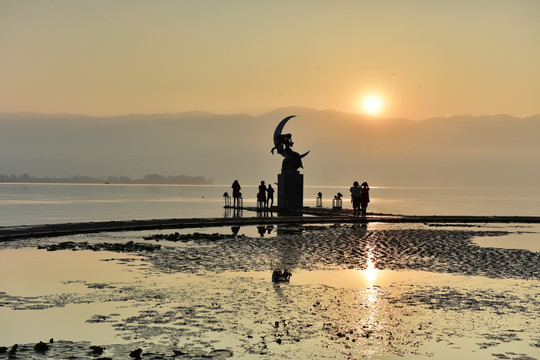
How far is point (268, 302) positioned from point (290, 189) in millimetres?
40597

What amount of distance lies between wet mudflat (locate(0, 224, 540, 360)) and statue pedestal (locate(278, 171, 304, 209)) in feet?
95.9

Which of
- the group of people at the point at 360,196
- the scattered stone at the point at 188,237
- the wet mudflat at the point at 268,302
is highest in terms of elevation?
the group of people at the point at 360,196

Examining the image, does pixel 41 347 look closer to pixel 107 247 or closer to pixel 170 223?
pixel 107 247

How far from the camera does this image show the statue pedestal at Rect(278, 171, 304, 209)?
53.2m

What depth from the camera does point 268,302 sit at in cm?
1305

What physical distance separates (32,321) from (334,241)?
55.5 feet

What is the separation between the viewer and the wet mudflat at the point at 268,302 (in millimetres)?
9836

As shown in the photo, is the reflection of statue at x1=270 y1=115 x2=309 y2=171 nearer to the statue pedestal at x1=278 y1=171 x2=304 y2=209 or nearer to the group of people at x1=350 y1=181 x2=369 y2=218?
the statue pedestal at x1=278 y1=171 x2=304 y2=209

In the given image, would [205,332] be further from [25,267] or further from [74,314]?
[25,267]

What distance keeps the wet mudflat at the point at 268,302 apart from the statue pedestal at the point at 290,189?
29.2m

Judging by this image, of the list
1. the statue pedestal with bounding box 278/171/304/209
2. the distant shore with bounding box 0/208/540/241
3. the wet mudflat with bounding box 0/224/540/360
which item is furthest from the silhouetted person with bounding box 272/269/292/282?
the statue pedestal with bounding box 278/171/304/209

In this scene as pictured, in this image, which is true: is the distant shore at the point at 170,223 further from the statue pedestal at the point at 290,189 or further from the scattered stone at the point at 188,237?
the statue pedestal at the point at 290,189

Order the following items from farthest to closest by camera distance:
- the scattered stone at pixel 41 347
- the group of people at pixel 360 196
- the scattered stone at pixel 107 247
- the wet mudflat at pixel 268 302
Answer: the group of people at pixel 360 196 → the scattered stone at pixel 107 247 → the wet mudflat at pixel 268 302 → the scattered stone at pixel 41 347

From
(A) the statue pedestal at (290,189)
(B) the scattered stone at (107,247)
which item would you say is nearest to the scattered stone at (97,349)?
(B) the scattered stone at (107,247)
